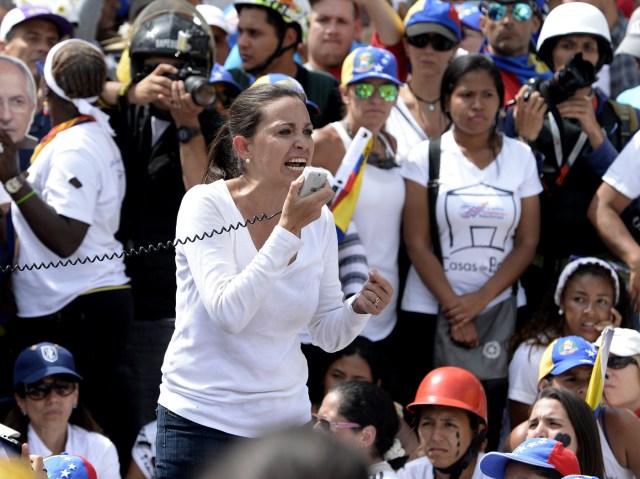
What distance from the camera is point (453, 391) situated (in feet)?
18.3

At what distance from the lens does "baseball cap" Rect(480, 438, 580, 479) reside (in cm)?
436

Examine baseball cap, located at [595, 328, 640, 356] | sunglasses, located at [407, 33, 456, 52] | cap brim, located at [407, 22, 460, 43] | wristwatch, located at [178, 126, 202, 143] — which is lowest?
baseball cap, located at [595, 328, 640, 356]

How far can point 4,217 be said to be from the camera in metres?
5.61

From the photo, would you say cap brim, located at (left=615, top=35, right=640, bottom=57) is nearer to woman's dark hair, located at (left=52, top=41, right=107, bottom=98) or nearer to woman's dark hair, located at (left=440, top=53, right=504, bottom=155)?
woman's dark hair, located at (left=440, top=53, right=504, bottom=155)

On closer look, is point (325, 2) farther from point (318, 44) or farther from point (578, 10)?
point (578, 10)

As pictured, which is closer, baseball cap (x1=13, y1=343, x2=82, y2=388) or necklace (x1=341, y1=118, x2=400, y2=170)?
baseball cap (x1=13, y1=343, x2=82, y2=388)

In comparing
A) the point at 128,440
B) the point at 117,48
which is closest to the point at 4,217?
the point at 128,440

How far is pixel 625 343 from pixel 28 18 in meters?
3.68

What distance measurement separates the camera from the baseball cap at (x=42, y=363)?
18.1 feet

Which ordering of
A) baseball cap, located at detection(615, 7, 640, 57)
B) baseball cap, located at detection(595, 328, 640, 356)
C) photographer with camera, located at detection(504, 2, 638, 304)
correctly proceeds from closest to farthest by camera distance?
baseball cap, located at detection(595, 328, 640, 356)
photographer with camera, located at detection(504, 2, 638, 304)
baseball cap, located at detection(615, 7, 640, 57)

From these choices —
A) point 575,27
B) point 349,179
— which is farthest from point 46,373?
point 575,27

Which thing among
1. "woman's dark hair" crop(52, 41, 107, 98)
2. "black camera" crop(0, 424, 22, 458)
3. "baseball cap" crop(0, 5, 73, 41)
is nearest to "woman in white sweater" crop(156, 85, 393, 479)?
"black camera" crop(0, 424, 22, 458)

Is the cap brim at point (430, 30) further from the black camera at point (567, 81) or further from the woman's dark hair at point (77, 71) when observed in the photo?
the woman's dark hair at point (77, 71)

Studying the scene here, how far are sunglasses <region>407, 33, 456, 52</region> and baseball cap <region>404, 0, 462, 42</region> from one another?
0.07 feet
